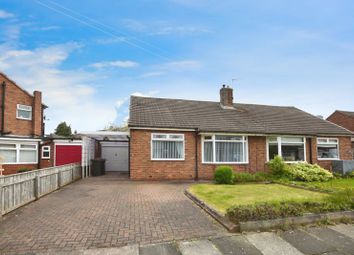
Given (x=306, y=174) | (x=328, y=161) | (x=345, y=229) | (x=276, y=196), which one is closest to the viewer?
(x=345, y=229)

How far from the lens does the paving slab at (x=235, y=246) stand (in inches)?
183

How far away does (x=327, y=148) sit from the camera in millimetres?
18406

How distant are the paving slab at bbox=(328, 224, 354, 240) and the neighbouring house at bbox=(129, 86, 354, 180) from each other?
9.61 m

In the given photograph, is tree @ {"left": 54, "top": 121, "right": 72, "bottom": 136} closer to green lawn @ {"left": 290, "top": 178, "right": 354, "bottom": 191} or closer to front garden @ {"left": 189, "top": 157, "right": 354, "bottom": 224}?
front garden @ {"left": 189, "top": 157, "right": 354, "bottom": 224}

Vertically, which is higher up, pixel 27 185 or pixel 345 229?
pixel 27 185

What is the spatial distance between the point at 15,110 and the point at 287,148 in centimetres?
2083

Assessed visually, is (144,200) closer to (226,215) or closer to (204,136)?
(226,215)

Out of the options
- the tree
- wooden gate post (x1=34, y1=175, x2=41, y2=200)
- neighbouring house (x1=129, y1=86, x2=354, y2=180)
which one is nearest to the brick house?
neighbouring house (x1=129, y1=86, x2=354, y2=180)

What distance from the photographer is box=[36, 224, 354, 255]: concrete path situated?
15.2 feet

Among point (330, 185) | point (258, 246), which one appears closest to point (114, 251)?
point (258, 246)

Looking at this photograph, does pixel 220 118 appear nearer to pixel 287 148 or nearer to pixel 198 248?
pixel 287 148

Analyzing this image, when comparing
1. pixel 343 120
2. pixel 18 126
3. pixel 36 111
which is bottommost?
pixel 18 126

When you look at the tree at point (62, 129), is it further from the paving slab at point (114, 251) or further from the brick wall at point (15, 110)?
the paving slab at point (114, 251)

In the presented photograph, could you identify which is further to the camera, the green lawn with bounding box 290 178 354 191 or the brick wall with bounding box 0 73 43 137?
the brick wall with bounding box 0 73 43 137
